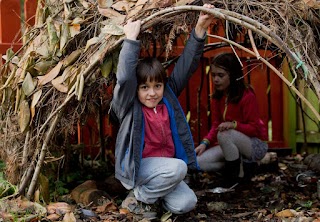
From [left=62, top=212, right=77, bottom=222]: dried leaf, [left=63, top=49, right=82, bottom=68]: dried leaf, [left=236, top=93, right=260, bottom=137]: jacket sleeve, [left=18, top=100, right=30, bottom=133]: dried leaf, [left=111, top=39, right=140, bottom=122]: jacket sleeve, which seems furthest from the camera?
[left=236, top=93, right=260, bottom=137]: jacket sleeve

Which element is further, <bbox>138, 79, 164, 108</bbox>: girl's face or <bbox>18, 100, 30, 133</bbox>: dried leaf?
<bbox>18, 100, 30, 133</bbox>: dried leaf

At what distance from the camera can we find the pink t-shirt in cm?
418

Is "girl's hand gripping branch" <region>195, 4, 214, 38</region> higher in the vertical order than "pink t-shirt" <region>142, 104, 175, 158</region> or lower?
higher

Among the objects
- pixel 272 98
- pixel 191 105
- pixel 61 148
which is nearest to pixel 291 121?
pixel 272 98

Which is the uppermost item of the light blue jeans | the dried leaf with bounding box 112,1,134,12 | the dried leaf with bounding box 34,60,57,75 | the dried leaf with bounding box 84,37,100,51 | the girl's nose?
the dried leaf with bounding box 112,1,134,12

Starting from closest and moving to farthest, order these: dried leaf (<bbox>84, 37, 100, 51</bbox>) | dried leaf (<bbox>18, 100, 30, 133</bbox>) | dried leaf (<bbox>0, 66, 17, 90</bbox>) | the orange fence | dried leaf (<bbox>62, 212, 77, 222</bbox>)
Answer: dried leaf (<bbox>62, 212, 77, 222</bbox>), dried leaf (<bbox>84, 37, 100, 51</bbox>), dried leaf (<bbox>18, 100, 30, 133</bbox>), dried leaf (<bbox>0, 66, 17, 90</bbox>), the orange fence

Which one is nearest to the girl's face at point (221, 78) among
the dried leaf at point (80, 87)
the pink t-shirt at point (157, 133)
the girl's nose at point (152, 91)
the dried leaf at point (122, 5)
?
the pink t-shirt at point (157, 133)

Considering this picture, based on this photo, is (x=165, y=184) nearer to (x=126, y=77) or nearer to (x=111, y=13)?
(x=126, y=77)

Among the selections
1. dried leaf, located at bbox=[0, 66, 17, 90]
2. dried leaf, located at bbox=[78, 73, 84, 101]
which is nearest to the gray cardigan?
dried leaf, located at bbox=[78, 73, 84, 101]

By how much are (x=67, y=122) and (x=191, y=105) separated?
2.71m

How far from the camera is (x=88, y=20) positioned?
4.23 meters

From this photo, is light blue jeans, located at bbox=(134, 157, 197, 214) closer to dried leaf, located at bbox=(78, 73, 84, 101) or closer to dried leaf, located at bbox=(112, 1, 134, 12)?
dried leaf, located at bbox=(78, 73, 84, 101)

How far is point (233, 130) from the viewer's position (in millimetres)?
5543

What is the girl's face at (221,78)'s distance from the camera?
5.60 meters
